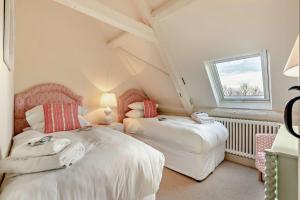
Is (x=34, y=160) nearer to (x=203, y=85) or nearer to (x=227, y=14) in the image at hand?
(x=227, y=14)

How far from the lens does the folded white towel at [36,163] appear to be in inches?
44.4

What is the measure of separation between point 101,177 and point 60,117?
157cm

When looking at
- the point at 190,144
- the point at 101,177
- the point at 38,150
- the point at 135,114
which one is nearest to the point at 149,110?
the point at 135,114

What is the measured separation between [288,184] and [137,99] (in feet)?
11.0

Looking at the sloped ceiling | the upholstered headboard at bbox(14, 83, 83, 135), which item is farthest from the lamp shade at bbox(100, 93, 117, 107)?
the upholstered headboard at bbox(14, 83, 83, 135)

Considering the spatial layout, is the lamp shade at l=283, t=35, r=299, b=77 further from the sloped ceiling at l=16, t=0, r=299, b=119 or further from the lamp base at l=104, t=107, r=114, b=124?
the lamp base at l=104, t=107, r=114, b=124

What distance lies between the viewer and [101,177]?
1286mm

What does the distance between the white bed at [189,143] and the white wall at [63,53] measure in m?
1.24

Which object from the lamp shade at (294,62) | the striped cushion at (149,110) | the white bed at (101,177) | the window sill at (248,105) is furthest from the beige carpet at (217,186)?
the lamp shade at (294,62)

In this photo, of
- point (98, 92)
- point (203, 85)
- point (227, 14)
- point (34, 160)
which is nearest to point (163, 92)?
point (203, 85)

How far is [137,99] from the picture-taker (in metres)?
4.04

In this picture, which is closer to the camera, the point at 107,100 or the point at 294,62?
the point at 294,62

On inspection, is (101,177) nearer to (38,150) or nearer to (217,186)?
(38,150)

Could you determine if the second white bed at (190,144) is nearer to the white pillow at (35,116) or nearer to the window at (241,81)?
the window at (241,81)
